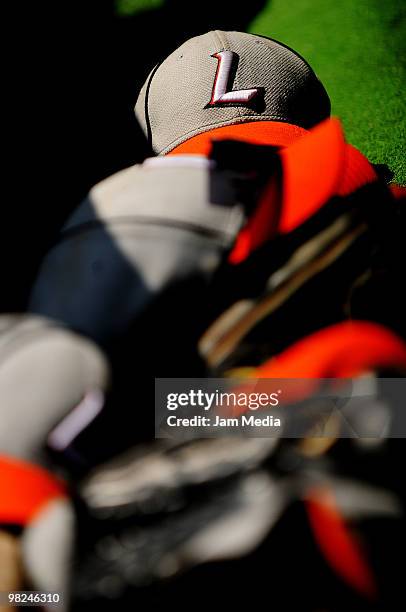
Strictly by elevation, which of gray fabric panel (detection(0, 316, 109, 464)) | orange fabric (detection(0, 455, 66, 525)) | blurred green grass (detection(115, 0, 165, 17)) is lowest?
orange fabric (detection(0, 455, 66, 525))

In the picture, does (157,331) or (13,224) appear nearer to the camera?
(157,331)

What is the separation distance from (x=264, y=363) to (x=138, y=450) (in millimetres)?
265

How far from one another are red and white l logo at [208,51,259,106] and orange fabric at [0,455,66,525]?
1.05 m

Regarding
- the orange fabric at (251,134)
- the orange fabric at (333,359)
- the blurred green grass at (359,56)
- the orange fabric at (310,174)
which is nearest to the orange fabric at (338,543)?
the orange fabric at (333,359)

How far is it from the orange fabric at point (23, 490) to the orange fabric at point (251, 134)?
831 millimetres

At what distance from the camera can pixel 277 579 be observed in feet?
2.64

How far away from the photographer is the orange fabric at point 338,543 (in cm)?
67

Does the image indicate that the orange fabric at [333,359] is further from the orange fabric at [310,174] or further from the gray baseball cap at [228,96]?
the gray baseball cap at [228,96]

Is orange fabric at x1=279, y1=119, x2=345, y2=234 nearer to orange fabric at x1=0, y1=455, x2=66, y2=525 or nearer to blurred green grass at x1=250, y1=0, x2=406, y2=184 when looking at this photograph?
orange fabric at x1=0, y1=455, x2=66, y2=525

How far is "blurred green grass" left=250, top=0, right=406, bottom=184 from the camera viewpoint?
193 cm

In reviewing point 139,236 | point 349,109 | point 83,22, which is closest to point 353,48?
point 349,109

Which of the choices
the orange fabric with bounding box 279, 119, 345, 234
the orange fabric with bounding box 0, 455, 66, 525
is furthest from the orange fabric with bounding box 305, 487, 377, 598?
the orange fabric with bounding box 279, 119, 345, 234

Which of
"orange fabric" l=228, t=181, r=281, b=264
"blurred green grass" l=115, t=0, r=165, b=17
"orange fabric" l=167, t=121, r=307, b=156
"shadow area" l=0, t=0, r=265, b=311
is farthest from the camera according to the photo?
"blurred green grass" l=115, t=0, r=165, b=17

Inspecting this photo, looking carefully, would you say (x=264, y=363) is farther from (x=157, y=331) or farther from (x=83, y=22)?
(x=83, y=22)
